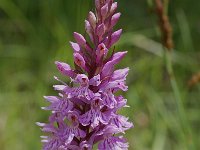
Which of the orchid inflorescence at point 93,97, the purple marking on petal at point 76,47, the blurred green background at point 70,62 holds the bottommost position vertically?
the orchid inflorescence at point 93,97

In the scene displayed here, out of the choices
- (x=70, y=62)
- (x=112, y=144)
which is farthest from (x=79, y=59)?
(x=70, y=62)

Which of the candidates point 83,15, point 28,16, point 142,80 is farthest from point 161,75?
point 28,16

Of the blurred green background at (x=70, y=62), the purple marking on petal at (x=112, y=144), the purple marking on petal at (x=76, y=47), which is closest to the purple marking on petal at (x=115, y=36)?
the purple marking on petal at (x=76, y=47)

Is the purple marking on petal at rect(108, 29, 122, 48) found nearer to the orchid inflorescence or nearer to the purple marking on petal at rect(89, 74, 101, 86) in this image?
the orchid inflorescence

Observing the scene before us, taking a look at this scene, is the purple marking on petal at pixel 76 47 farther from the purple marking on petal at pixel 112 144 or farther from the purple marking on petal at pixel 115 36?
the purple marking on petal at pixel 112 144

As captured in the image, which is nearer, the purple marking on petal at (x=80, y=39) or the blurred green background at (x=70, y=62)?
the purple marking on petal at (x=80, y=39)

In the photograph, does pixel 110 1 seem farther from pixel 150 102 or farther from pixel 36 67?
pixel 36 67

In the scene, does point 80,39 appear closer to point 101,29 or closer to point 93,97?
point 101,29
